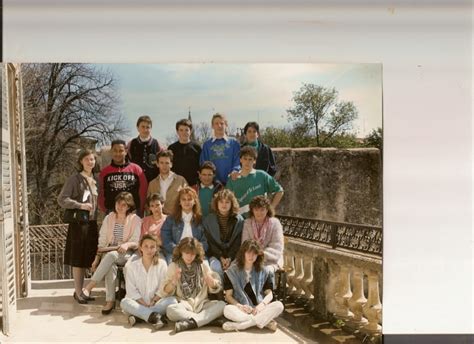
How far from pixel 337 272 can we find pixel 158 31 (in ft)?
4.87

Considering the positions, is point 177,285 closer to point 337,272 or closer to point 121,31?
point 337,272

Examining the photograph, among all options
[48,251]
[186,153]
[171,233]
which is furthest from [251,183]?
[48,251]

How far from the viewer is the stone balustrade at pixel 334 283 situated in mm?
3307

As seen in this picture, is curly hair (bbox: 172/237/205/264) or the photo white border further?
curly hair (bbox: 172/237/205/264)

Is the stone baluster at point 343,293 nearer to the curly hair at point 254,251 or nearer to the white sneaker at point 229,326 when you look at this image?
the curly hair at point 254,251

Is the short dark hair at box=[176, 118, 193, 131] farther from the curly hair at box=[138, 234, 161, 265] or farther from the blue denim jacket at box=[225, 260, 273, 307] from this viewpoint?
the blue denim jacket at box=[225, 260, 273, 307]

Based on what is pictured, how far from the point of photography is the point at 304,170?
130 inches

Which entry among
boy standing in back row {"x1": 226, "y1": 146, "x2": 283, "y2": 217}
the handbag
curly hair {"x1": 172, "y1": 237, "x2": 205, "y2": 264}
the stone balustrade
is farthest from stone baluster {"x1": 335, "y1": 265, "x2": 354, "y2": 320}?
the handbag

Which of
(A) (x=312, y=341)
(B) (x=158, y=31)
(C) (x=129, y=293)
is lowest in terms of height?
(A) (x=312, y=341)

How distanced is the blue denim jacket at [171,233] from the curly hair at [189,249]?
0.7 inches

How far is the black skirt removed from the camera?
3271 millimetres

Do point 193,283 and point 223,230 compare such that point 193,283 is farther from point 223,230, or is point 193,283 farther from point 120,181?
point 120,181

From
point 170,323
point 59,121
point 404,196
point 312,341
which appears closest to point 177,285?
point 170,323

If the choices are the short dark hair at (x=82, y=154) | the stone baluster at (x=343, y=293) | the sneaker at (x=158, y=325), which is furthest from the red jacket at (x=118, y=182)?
the stone baluster at (x=343, y=293)
